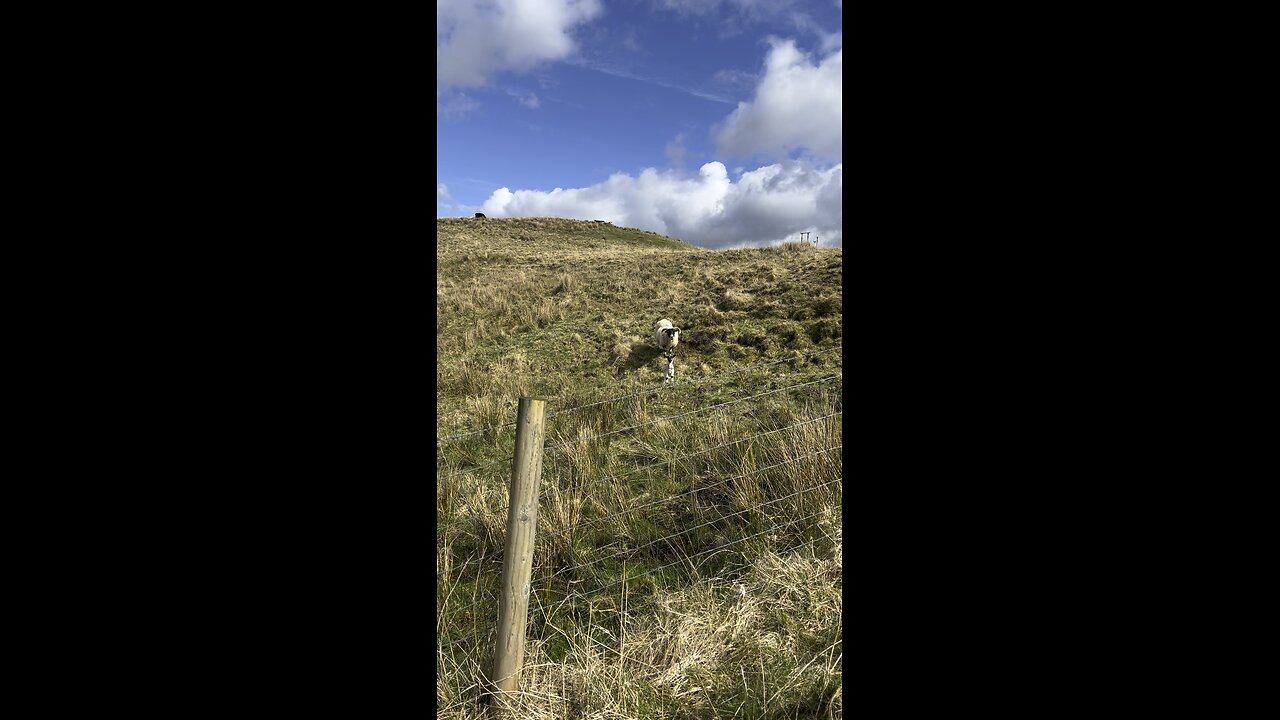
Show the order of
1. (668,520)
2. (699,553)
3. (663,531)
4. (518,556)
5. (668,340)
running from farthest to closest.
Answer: (668,340), (668,520), (663,531), (699,553), (518,556)

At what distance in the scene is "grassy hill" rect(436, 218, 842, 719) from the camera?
6.93 feet

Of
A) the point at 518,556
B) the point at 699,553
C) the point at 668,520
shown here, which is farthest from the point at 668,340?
the point at 518,556

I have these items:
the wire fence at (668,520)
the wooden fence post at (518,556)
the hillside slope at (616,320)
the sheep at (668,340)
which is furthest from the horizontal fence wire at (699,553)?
the sheep at (668,340)

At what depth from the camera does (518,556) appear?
208 centimetres

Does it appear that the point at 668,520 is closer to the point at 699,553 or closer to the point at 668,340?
the point at 699,553

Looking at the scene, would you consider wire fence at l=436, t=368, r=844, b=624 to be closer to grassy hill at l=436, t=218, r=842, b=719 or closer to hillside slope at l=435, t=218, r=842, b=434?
grassy hill at l=436, t=218, r=842, b=719

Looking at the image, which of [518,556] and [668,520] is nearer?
[518,556]

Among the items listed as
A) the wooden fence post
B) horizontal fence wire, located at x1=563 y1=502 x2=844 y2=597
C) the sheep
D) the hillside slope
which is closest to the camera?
the wooden fence post

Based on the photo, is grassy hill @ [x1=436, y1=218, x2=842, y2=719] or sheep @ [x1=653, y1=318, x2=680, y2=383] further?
sheep @ [x1=653, y1=318, x2=680, y2=383]

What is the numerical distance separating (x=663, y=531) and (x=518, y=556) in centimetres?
152

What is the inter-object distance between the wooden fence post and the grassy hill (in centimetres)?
10

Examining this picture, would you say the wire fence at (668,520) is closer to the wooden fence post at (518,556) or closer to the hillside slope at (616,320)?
the wooden fence post at (518,556)

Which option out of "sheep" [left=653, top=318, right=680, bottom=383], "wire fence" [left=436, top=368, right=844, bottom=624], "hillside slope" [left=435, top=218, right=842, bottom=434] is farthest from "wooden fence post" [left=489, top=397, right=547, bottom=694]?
"sheep" [left=653, top=318, right=680, bottom=383]
